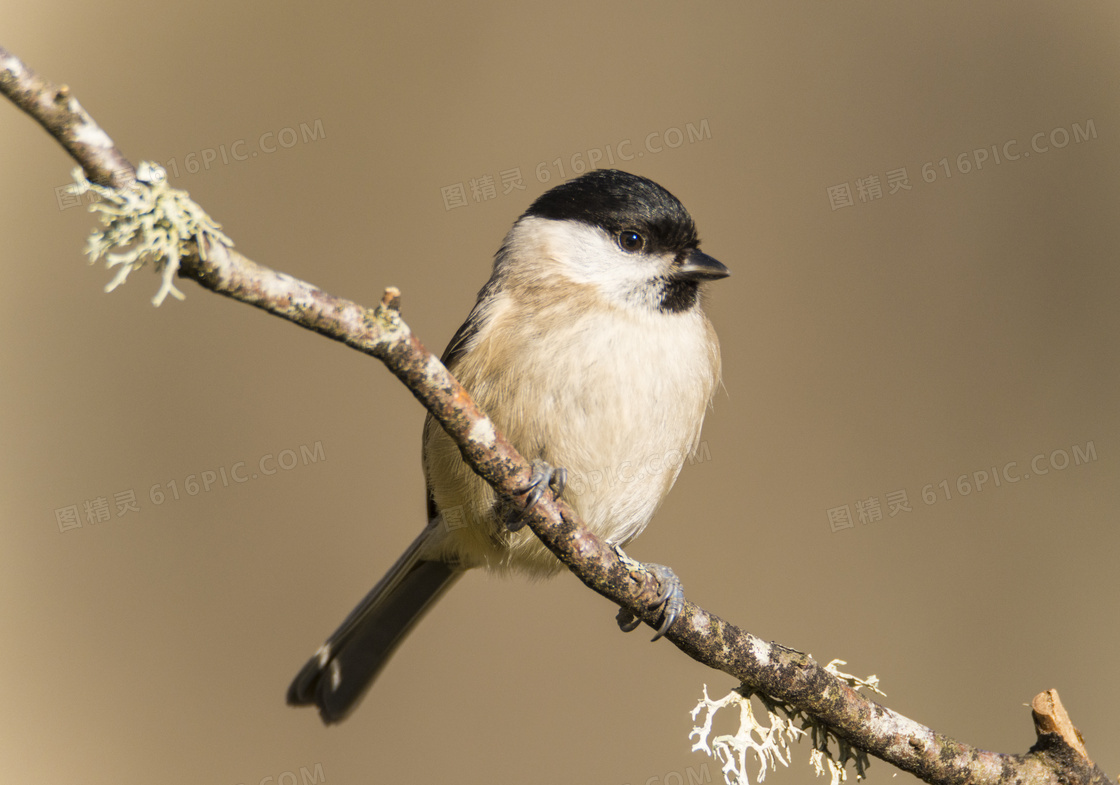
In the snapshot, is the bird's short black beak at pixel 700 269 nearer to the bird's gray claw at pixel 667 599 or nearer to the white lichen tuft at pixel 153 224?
the bird's gray claw at pixel 667 599

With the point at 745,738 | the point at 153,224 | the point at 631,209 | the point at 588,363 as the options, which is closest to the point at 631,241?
the point at 631,209

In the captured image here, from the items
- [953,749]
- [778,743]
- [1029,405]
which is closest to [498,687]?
[778,743]

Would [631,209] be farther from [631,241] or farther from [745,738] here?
[745,738]

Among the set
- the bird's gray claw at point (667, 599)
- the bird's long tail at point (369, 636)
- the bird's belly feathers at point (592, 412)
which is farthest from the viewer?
the bird's long tail at point (369, 636)

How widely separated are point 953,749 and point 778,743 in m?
0.30

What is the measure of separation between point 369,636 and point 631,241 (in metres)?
1.34

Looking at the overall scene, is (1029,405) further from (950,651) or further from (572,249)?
(572,249)

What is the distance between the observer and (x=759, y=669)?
1.40 meters

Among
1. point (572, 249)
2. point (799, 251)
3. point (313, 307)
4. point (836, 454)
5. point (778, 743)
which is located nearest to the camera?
point (313, 307)

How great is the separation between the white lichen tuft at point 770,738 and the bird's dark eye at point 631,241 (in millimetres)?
998

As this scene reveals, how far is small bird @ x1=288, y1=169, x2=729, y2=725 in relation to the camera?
→ 1751 mm

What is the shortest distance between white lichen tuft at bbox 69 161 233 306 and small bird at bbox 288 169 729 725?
824mm

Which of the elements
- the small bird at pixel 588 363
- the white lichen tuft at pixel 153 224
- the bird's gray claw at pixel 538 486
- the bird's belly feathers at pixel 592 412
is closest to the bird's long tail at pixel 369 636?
the small bird at pixel 588 363

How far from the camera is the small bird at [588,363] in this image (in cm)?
175
